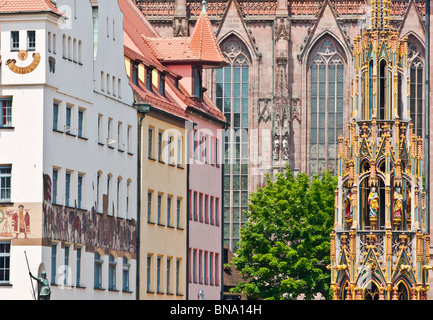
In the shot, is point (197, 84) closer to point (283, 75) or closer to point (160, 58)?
point (160, 58)

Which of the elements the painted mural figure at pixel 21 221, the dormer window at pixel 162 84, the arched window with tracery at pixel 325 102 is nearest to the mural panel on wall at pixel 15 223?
the painted mural figure at pixel 21 221

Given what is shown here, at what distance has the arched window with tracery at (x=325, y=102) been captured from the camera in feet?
315

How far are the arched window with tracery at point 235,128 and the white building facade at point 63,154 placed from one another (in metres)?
37.3

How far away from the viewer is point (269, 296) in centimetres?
7775

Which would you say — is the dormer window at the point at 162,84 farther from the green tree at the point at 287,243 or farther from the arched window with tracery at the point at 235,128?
the arched window with tracery at the point at 235,128

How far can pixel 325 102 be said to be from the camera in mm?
96312

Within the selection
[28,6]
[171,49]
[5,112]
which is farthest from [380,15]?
[5,112]

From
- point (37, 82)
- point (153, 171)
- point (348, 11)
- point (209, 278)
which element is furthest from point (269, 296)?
point (37, 82)

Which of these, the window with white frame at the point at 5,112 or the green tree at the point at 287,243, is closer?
the window with white frame at the point at 5,112

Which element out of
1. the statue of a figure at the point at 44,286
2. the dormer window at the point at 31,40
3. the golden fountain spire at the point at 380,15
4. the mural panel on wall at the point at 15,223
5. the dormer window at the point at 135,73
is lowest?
the statue of a figure at the point at 44,286

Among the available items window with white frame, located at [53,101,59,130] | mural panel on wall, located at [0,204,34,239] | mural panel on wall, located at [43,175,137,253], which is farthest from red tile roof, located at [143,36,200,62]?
mural panel on wall, located at [0,204,34,239]

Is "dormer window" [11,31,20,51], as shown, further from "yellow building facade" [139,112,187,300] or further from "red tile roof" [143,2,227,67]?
"red tile roof" [143,2,227,67]

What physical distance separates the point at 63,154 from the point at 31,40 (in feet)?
12.9

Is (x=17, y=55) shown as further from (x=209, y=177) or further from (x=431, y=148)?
(x=431, y=148)
